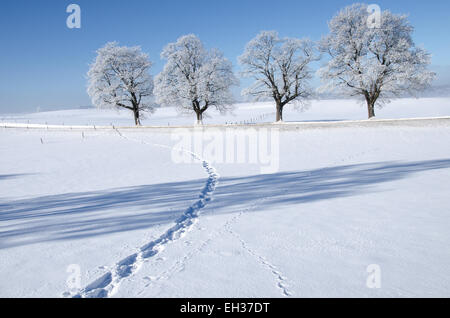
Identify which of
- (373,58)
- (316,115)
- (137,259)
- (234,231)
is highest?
(373,58)

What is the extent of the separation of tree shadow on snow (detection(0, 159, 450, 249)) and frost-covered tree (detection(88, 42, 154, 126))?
83.8ft

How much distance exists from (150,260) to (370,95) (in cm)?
2469

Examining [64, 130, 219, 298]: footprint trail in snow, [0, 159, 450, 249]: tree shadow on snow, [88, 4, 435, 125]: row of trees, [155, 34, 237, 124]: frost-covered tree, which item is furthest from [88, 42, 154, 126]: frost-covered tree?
[64, 130, 219, 298]: footprint trail in snow

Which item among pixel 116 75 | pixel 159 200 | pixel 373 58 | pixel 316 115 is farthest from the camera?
pixel 316 115

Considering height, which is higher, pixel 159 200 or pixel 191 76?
pixel 191 76

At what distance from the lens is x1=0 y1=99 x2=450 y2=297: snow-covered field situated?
354 centimetres

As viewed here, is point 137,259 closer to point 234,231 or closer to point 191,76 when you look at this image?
point 234,231

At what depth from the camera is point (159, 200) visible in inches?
296

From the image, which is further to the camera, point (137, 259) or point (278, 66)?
point (278, 66)

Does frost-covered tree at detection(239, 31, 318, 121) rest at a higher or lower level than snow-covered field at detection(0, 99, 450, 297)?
higher

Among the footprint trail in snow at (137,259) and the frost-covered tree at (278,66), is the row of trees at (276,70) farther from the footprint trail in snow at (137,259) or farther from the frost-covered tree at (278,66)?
the footprint trail in snow at (137,259)

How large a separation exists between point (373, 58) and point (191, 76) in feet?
57.1

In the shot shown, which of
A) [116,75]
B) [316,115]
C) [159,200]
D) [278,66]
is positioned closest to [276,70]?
[278,66]

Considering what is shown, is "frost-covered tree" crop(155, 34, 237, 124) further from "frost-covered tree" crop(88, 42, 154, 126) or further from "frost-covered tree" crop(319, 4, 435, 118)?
"frost-covered tree" crop(319, 4, 435, 118)
